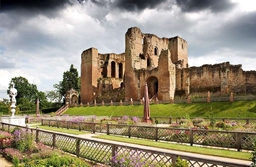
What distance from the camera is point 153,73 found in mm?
37000

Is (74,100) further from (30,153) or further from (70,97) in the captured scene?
(30,153)

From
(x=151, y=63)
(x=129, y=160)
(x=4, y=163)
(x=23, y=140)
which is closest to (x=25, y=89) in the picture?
(x=151, y=63)

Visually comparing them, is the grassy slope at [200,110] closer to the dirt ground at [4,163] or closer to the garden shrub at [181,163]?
the garden shrub at [181,163]

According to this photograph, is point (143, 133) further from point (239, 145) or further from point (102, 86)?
point (102, 86)

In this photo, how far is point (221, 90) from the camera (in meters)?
31.7

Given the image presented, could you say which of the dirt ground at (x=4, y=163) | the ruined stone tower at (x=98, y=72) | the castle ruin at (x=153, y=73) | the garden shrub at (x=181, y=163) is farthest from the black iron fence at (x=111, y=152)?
the ruined stone tower at (x=98, y=72)

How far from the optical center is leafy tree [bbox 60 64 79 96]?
198 feet

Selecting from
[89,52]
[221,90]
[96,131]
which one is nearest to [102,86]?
[89,52]

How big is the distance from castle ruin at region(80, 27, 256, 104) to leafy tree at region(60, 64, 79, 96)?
8494 millimetres

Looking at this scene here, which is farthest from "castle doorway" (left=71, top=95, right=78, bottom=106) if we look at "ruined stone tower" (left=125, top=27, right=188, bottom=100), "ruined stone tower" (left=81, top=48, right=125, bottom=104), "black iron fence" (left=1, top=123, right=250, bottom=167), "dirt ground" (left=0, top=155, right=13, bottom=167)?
"dirt ground" (left=0, top=155, right=13, bottom=167)

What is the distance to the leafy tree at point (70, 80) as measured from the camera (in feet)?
198

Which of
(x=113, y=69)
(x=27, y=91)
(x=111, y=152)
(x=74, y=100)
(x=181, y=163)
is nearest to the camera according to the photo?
(x=181, y=163)

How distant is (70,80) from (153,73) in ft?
103

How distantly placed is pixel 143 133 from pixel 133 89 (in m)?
27.2
